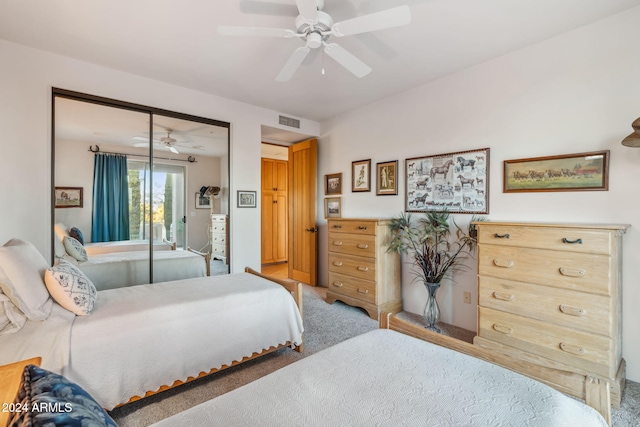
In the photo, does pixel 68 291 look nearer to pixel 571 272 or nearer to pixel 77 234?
pixel 77 234

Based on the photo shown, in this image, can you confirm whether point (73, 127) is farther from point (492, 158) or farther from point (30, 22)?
point (492, 158)

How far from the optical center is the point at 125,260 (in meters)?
3.22

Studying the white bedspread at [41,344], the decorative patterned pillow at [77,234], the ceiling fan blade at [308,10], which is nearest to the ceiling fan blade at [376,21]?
the ceiling fan blade at [308,10]

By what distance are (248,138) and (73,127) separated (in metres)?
1.89

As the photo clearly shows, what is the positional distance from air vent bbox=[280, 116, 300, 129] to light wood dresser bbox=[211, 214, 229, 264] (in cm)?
170

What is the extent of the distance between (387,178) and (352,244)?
99 cm

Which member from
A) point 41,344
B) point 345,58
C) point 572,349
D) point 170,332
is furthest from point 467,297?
point 41,344

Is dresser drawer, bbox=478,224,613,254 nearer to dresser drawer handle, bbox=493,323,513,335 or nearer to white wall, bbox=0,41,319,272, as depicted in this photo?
dresser drawer handle, bbox=493,323,513,335

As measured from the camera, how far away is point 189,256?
3654 millimetres

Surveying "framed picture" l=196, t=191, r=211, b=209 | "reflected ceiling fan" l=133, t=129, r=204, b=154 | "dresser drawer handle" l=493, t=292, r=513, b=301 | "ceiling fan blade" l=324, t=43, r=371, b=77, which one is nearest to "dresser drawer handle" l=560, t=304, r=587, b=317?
"dresser drawer handle" l=493, t=292, r=513, b=301

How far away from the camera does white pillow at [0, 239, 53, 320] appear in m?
1.64

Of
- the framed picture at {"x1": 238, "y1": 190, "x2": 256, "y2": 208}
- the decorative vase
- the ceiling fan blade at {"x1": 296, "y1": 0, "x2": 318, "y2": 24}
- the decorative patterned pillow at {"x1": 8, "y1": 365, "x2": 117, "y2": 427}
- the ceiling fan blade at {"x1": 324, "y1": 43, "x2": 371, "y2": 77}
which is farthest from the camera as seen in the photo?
the framed picture at {"x1": 238, "y1": 190, "x2": 256, "y2": 208}

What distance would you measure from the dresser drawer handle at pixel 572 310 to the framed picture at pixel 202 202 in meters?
3.76

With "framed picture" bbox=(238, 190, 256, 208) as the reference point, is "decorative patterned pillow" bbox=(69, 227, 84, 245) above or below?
below
